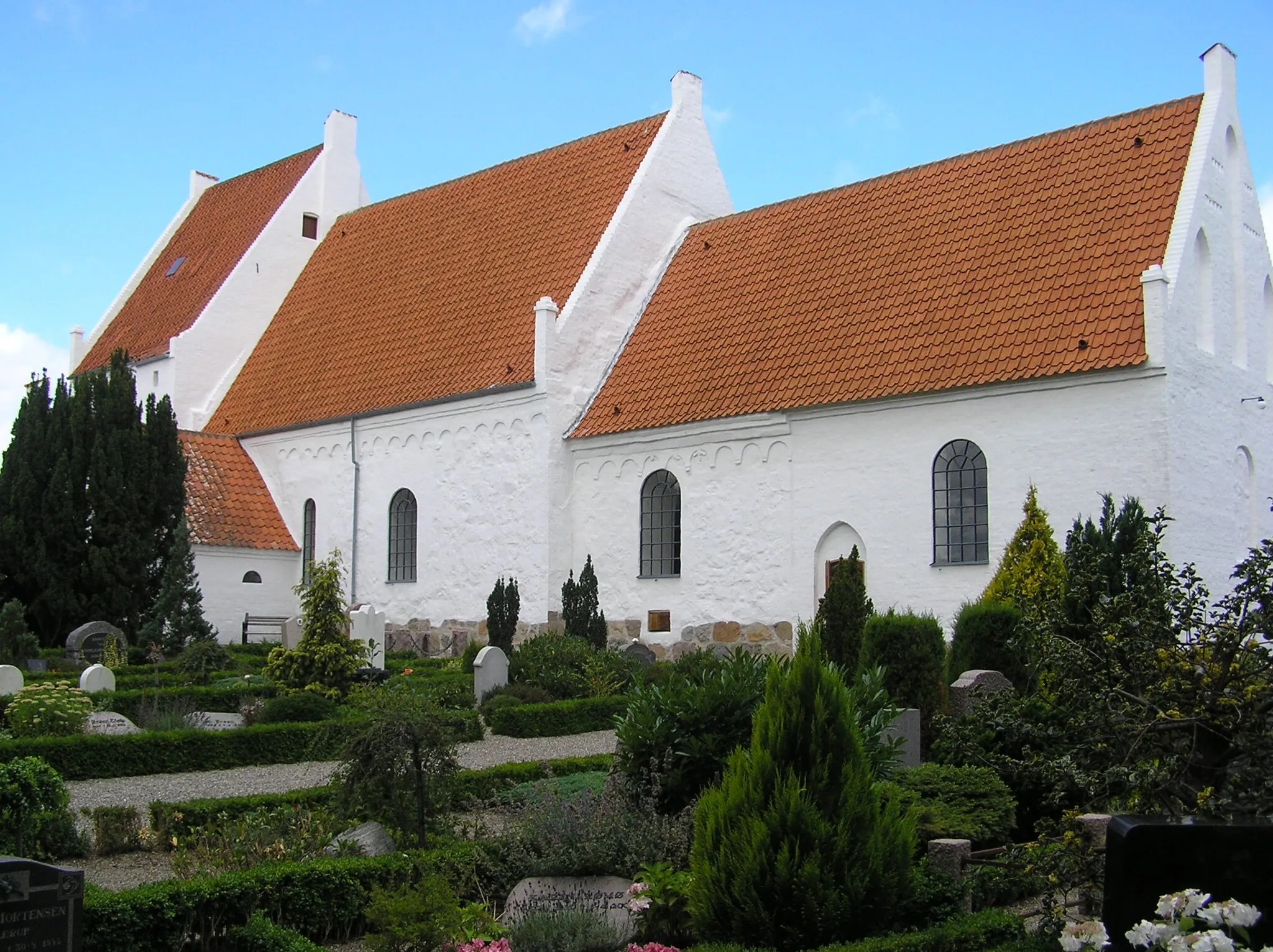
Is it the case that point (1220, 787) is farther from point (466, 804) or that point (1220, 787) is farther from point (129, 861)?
point (129, 861)

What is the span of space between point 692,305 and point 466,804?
12.5 m

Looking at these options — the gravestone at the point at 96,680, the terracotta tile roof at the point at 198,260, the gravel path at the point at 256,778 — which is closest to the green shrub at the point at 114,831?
the gravel path at the point at 256,778

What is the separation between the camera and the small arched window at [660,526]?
19.7m

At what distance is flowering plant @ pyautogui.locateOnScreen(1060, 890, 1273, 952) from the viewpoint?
13.8 ft

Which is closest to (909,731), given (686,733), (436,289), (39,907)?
(686,733)

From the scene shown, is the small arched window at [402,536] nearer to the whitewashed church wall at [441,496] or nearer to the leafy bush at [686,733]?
the whitewashed church wall at [441,496]

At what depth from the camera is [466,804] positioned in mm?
9922

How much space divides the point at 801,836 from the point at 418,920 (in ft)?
6.33

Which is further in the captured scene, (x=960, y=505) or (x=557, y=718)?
(x=960, y=505)

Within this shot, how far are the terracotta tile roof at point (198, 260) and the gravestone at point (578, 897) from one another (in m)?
21.5

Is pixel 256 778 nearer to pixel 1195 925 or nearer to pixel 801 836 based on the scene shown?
pixel 801 836

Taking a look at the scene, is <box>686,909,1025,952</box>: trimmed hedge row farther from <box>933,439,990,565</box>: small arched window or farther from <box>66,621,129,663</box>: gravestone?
<box>66,621,129,663</box>: gravestone

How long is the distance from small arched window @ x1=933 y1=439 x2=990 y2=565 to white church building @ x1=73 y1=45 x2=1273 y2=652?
3 centimetres

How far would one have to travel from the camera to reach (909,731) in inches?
396
